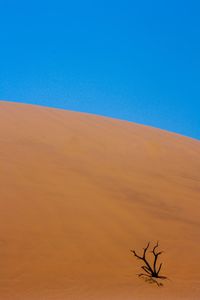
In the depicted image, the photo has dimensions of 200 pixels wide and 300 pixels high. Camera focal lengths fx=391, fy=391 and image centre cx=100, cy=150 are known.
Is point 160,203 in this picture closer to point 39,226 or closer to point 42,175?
point 42,175

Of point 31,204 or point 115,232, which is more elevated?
point 31,204

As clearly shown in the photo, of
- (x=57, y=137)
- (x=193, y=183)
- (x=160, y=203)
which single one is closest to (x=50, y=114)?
(x=57, y=137)

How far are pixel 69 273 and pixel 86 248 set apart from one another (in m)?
1.03

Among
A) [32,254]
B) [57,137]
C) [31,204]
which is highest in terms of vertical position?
[57,137]

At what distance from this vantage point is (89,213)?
8.99 metres

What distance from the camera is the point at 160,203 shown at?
35.1ft

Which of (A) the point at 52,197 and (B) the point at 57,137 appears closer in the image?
(A) the point at 52,197

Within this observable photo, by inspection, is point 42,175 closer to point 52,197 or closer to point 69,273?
point 52,197

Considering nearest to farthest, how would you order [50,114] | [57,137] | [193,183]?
[193,183] < [57,137] < [50,114]

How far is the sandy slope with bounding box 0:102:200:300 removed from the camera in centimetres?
632

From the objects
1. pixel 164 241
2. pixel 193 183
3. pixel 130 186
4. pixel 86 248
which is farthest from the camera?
pixel 193 183

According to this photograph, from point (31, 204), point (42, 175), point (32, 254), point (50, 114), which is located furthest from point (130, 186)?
point (50, 114)

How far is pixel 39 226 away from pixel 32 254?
3.11ft

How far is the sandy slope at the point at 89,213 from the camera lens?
6316 mm
